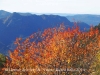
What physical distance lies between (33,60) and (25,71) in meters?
3.74

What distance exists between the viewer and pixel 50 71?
25.2 m

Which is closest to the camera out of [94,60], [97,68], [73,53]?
[97,68]

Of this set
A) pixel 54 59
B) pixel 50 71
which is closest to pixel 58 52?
pixel 54 59

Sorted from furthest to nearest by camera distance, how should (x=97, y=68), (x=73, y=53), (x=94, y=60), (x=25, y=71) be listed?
(x=73, y=53), (x=25, y=71), (x=94, y=60), (x=97, y=68)

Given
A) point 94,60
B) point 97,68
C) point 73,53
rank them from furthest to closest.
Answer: point 73,53
point 94,60
point 97,68

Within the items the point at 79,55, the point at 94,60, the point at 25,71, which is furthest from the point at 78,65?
the point at 25,71

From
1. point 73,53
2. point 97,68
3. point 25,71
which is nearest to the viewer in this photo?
point 97,68

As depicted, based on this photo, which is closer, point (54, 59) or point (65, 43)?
point (54, 59)

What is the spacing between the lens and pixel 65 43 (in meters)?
31.4

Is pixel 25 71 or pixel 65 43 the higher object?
pixel 65 43

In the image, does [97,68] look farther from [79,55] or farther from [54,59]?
[79,55]

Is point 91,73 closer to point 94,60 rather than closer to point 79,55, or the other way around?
point 94,60

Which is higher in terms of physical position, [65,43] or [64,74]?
[65,43]

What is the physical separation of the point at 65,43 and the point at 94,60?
553 centimetres
